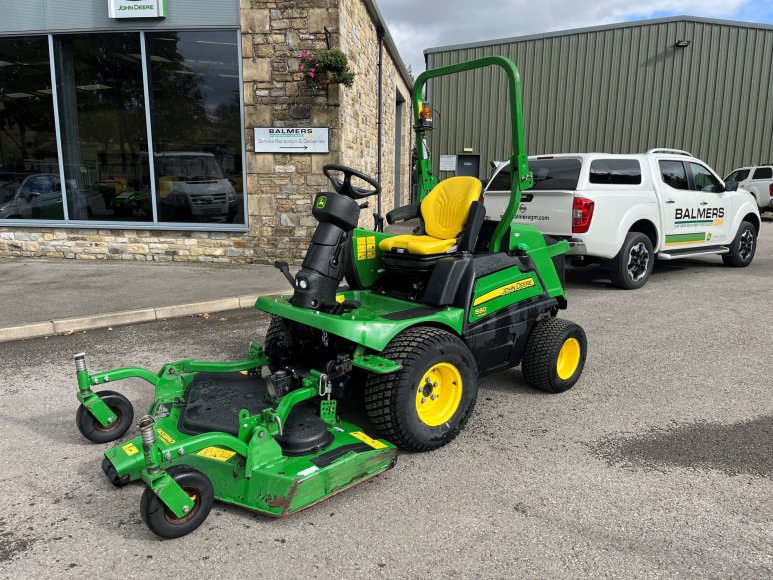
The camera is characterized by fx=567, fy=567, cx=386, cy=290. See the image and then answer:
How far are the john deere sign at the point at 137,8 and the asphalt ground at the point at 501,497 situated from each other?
644cm

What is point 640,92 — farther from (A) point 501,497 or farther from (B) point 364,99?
(A) point 501,497

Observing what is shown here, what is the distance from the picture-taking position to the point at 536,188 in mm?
7988

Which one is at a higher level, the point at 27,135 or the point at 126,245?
the point at 27,135

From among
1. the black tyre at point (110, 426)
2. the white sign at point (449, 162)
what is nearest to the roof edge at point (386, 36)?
the white sign at point (449, 162)

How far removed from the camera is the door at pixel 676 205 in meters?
8.38

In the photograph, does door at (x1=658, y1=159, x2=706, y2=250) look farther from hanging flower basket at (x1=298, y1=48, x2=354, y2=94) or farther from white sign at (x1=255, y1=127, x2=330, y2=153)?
white sign at (x1=255, y1=127, x2=330, y2=153)

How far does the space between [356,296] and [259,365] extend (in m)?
0.87

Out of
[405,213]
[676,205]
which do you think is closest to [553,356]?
[405,213]

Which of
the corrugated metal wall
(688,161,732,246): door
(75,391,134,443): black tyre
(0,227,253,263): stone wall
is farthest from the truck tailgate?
the corrugated metal wall

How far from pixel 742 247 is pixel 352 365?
9.36 m

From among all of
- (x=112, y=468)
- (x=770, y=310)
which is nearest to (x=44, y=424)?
(x=112, y=468)

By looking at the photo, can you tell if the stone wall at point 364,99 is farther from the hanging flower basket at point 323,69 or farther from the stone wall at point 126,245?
the stone wall at point 126,245

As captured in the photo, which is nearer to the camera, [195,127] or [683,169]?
[683,169]

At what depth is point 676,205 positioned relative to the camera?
8492 mm
